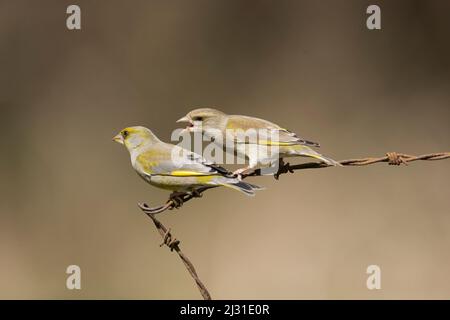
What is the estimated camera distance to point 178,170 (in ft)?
11.2

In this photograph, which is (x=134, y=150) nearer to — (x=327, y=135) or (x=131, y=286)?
(x=131, y=286)

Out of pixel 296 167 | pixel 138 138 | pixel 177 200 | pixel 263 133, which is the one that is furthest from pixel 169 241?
pixel 263 133

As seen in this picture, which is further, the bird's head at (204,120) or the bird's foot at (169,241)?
the bird's head at (204,120)

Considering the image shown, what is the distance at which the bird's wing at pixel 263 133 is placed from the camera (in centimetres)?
393

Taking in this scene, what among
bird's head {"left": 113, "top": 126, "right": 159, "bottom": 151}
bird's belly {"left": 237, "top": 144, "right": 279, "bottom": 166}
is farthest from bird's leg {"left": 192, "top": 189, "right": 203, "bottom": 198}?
bird's belly {"left": 237, "top": 144, "right": 279, "bottom": 166}

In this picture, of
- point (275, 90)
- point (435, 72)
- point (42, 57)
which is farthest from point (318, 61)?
point (42, 57)

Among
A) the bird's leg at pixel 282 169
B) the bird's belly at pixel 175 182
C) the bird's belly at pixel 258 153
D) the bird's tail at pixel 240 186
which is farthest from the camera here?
the bird's belly at pixel 258 153

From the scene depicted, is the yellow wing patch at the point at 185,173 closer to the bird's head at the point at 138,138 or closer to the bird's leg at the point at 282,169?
the bird's head at the point at 138,138

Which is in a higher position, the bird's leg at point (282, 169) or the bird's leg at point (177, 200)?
the bird's leg at point (282, 169)

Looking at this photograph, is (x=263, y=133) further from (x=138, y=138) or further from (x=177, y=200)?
(x=177, y=200)

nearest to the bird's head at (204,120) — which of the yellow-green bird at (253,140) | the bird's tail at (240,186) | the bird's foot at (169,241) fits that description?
the yellow-green bird at (253,140)

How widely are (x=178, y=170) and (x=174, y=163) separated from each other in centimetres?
5

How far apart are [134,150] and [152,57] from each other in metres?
3.89

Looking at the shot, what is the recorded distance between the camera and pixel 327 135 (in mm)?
7012
